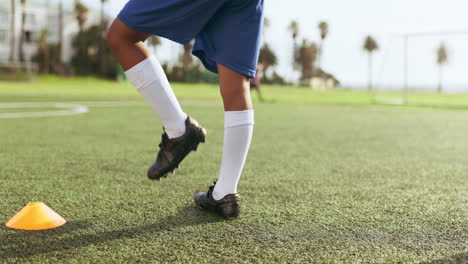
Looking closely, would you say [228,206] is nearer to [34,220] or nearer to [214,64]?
[214,64]

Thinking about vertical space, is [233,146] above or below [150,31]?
below

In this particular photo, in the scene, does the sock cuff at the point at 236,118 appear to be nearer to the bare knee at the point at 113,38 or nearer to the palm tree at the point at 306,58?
the bare knee at the point at 113,38

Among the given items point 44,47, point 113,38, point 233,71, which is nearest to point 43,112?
point 113,38

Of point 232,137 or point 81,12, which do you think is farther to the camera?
point 81,12

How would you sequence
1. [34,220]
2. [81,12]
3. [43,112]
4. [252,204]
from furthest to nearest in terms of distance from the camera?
1. [81,12]
2. [43,112]
3. [252,204]
4. [34,220]

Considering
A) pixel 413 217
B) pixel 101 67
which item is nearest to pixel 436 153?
pixel 413 217

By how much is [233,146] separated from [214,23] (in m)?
0.59

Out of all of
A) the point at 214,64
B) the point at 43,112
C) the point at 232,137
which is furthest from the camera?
the point at 43,112

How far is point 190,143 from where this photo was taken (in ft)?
8.00

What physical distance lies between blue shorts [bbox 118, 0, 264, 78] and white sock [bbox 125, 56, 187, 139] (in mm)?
172

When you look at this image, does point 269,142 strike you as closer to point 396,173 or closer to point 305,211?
point 396,173

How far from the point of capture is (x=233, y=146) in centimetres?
237

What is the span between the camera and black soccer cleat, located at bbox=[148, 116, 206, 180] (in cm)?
242

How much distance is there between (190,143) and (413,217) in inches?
44.8
